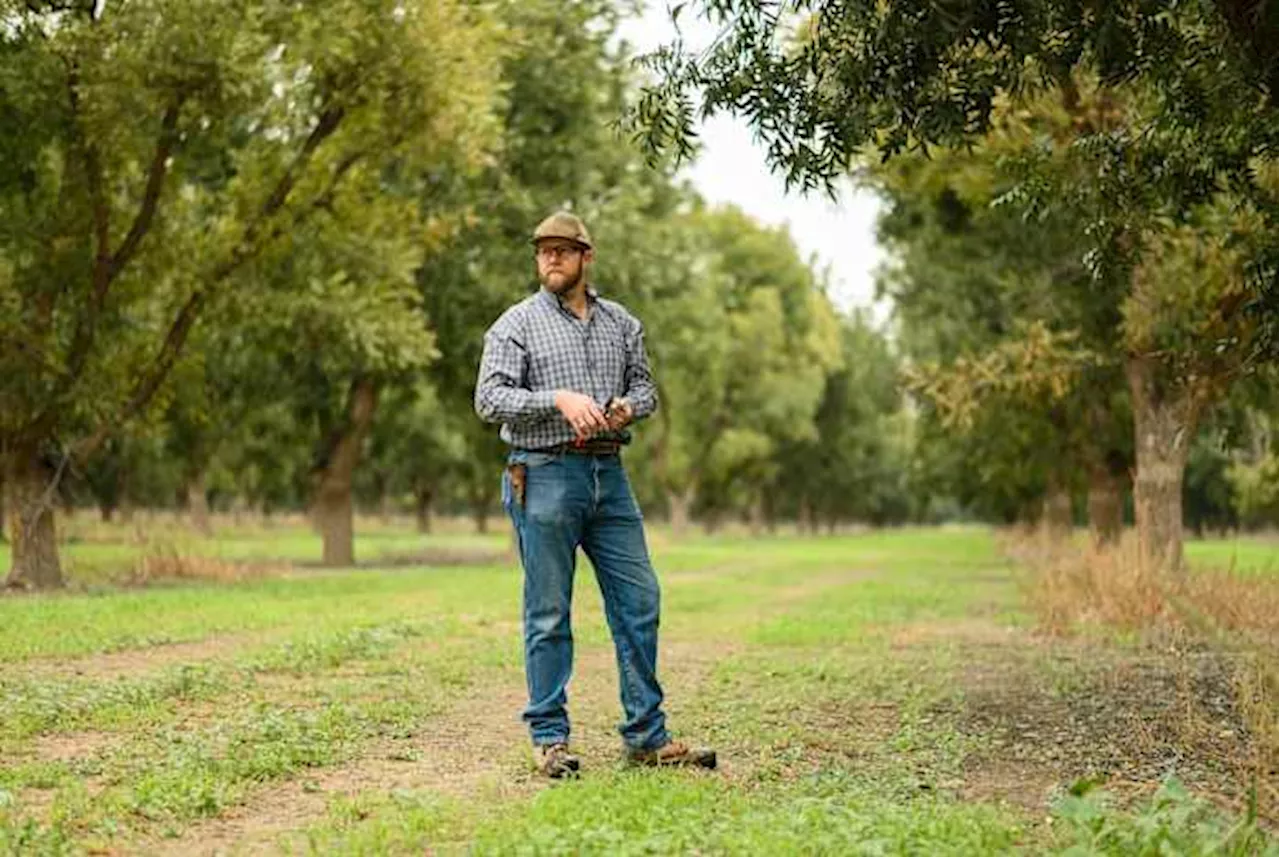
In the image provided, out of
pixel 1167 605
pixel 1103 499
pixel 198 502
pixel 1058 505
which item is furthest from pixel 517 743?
pixel 198 502

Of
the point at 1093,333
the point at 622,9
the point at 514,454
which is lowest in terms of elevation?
the point at 514,454

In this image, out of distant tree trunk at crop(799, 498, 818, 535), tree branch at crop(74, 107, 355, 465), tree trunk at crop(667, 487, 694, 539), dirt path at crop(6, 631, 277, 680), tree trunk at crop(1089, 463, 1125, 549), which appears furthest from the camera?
distant tree trunk at crop(799, 498, 818, 535)

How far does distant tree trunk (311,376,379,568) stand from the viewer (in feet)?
107

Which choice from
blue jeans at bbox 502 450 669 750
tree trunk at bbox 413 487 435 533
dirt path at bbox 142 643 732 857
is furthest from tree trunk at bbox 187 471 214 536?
blue jeans at bbox 502 450 669 750

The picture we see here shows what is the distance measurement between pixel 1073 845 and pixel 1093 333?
1813 centimetres

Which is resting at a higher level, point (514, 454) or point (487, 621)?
point (514, 454)

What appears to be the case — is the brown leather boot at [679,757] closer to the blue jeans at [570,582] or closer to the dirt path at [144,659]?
the blue jeans at [570,582]

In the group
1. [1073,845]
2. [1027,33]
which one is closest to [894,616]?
[1027,33]

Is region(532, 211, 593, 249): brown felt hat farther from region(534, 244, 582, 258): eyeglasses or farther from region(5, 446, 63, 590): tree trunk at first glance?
region(5, 446, 63, 590): tree trunk

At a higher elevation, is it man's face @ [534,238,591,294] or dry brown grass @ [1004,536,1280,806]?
man's face @ [534,238,591,294]

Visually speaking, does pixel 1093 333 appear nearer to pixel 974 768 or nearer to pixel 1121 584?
pixel 1121 584

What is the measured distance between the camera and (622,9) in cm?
3150

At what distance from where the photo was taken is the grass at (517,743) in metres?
5.30

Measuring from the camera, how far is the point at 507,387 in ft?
23.1
